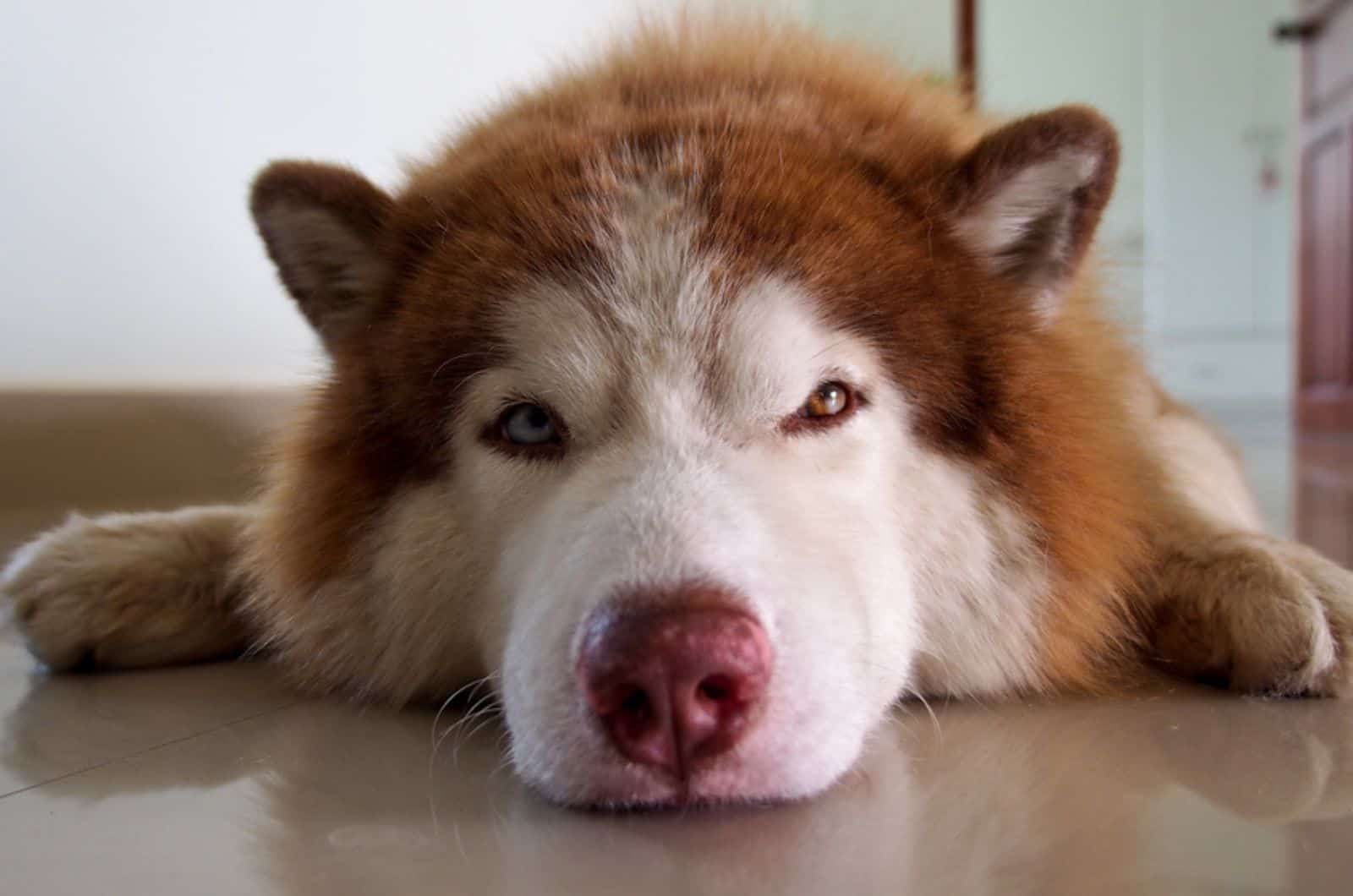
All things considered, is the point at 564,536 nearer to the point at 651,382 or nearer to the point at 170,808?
the point at 651,382

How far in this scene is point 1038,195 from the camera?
187 cm

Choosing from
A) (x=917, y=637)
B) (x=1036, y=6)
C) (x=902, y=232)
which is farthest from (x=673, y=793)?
(x=1036, y=6)

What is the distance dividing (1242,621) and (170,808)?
1.51 m

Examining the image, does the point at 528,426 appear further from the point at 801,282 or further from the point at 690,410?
the point at 801,282

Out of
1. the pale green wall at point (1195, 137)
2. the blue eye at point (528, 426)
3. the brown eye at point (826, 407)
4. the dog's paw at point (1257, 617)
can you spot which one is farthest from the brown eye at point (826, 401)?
the pale green wall at point (1195, 137)

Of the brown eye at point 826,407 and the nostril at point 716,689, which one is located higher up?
the brown eye at point 826,407

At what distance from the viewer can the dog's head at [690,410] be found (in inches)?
53.2

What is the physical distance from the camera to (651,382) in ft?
5.22

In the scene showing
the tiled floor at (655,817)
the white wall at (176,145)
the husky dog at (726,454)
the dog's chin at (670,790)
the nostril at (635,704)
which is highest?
the white wall at (176,145)

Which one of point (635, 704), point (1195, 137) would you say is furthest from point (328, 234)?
point (1195, 137)

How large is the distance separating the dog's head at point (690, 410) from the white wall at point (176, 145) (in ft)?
2.30

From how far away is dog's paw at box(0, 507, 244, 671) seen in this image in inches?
81.3

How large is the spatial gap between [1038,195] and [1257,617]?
732mm

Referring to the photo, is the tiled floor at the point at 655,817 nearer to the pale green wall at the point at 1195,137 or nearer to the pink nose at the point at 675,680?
the pink nose at the point at 675,680
